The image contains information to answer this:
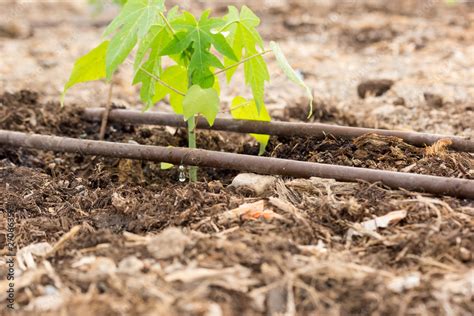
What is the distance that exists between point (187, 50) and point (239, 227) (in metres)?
0.82

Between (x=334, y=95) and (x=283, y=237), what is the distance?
8.50ft

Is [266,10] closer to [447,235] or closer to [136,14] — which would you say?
[136,14]

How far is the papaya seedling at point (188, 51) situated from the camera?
96.1 inches

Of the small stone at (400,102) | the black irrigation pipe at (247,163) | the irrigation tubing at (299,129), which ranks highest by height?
the small stone at (400,102)

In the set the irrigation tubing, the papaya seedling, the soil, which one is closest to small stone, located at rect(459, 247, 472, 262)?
the soil

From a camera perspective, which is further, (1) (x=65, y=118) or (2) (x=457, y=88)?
(2) (x=457, y=88)

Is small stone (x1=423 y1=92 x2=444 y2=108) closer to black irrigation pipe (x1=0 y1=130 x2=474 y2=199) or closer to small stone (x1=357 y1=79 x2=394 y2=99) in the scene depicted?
small stone (x1=357 y1=79 x2=394 y2=99)

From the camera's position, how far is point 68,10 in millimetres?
7840

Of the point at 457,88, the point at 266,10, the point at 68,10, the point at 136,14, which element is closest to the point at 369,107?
the point at 457,88

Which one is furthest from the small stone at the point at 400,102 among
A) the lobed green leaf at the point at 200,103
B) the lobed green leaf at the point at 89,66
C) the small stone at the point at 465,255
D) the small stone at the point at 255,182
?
the small stone at the point at 465,255

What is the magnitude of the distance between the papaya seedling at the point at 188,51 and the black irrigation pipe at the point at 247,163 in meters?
0.13

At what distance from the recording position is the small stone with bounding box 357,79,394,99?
4.48 m

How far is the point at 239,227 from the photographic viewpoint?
2.28 meters

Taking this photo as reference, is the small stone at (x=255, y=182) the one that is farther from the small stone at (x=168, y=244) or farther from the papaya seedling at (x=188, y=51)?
the small stone at (x=168, y=244)
